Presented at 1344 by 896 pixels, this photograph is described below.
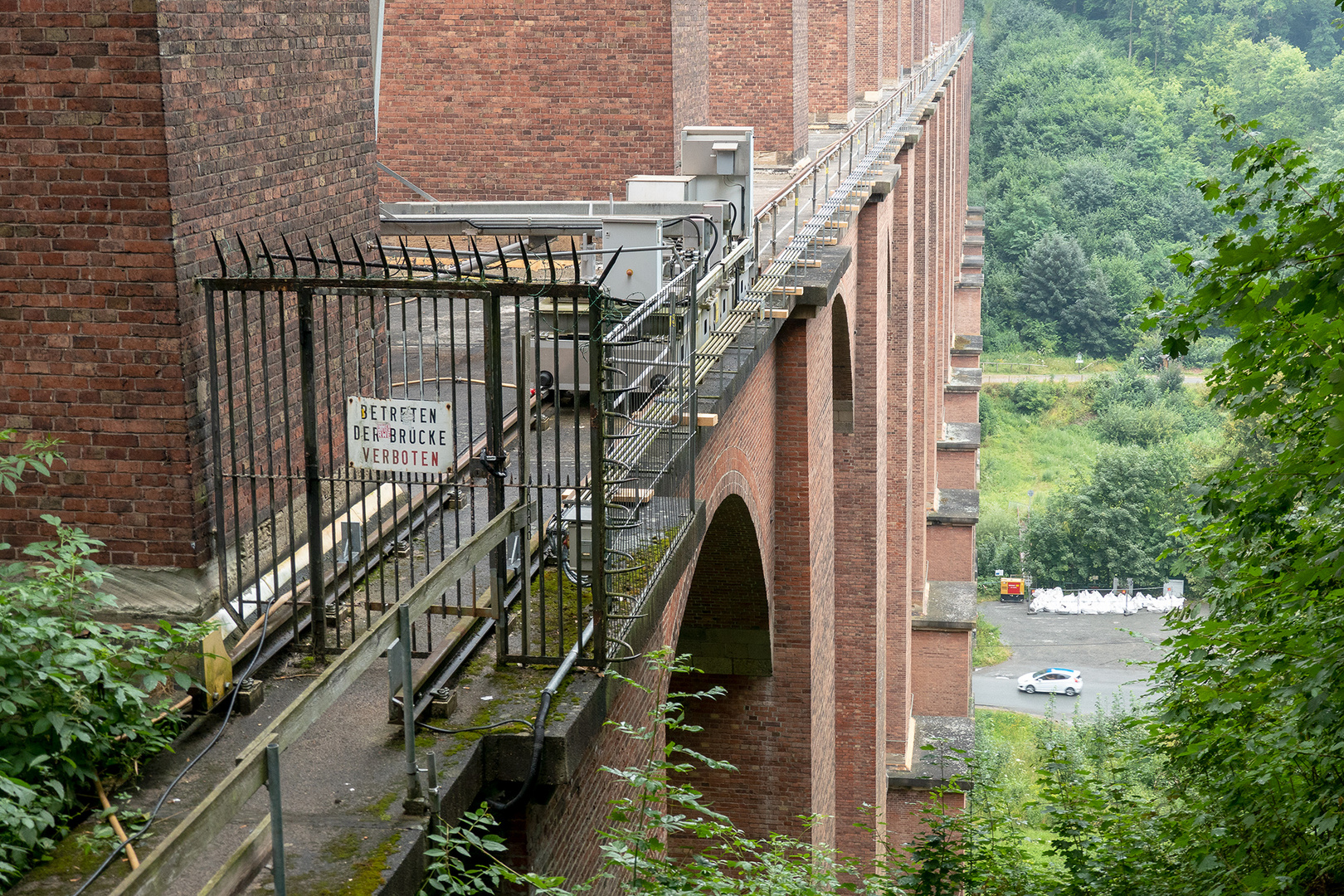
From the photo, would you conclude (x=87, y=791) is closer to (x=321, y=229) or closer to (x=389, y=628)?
(x=389, y=628)

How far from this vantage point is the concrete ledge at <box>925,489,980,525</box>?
28125 millimetres

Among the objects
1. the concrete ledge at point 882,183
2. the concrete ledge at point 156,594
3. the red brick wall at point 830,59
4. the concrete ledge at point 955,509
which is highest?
the red brick wall at point 830,59

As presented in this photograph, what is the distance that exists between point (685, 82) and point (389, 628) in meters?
11.4

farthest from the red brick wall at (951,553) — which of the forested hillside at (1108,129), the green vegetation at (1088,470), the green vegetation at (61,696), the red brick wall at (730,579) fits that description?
the forested hillside at (1108,129)

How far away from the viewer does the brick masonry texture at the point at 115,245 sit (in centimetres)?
501

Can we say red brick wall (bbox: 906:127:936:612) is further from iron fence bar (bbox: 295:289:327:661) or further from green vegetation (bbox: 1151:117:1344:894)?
iron fence bar (bbox: 295:289:327:661)

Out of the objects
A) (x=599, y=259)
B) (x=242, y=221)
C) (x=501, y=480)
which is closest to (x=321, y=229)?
(x=242, y=221)

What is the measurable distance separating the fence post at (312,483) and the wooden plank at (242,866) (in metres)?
1.45

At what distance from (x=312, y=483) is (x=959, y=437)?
2929 cm

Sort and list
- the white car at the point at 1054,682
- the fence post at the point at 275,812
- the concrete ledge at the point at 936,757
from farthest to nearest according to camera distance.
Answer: the white car at the point at 1054,682
the concrete ledge at the point at 936,757
the fence post at the point at 275,812

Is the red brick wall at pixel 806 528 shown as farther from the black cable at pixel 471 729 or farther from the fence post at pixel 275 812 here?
the fence post at pixel 275 812

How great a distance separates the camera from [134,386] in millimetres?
5234

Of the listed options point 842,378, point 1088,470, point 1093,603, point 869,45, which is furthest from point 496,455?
point 1088,470

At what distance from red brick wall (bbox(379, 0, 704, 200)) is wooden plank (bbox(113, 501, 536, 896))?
9.81 metres
